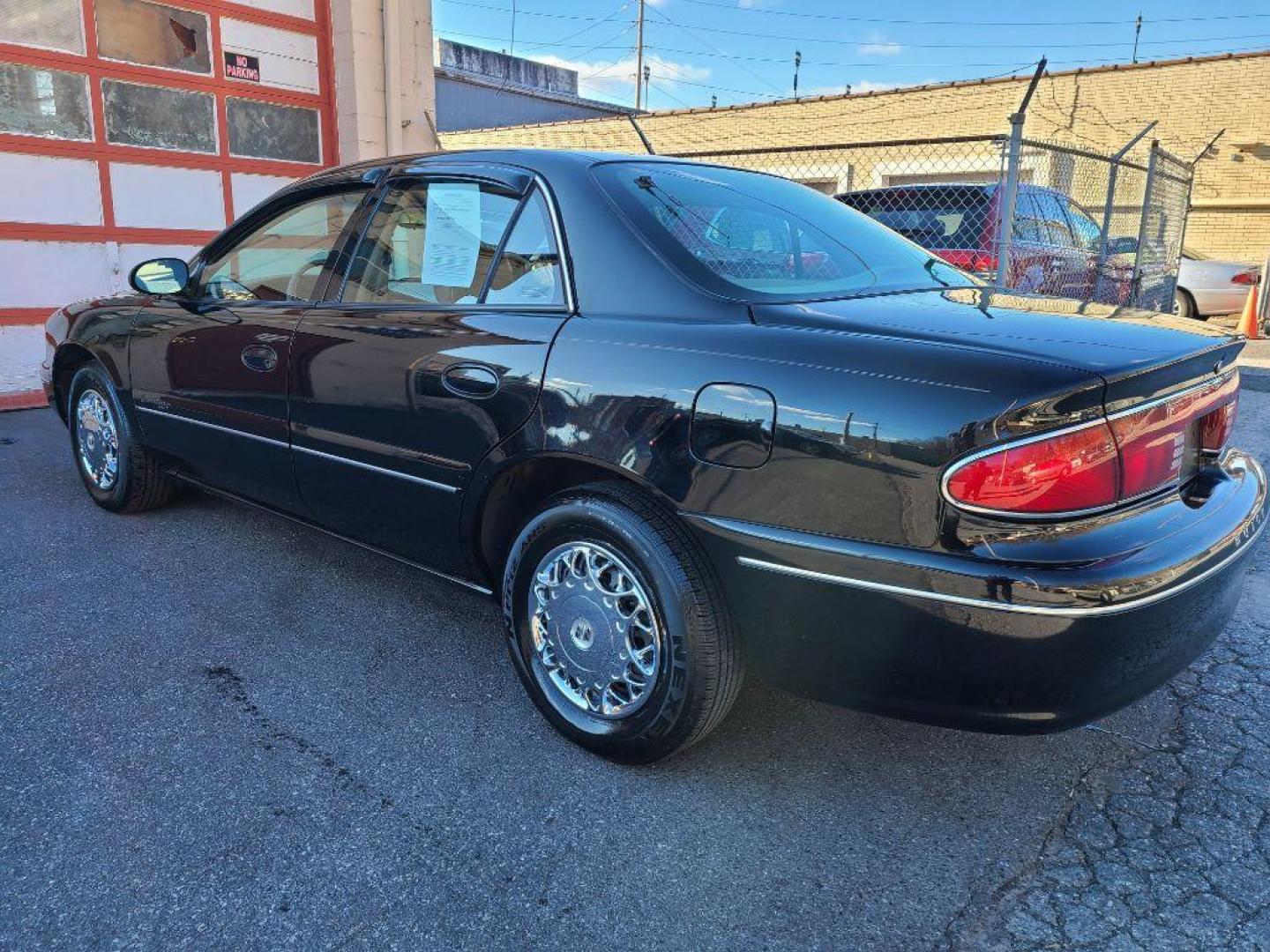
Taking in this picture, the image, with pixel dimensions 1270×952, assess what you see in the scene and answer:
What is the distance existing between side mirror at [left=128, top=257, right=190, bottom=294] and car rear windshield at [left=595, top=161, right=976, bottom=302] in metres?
2.12

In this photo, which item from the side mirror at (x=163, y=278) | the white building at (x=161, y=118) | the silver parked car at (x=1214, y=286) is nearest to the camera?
the side mirror at (x=163, y=278)

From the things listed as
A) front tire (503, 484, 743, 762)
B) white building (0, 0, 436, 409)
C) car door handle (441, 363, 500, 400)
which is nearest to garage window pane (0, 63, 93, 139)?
white building (0, 0, 436, 409)

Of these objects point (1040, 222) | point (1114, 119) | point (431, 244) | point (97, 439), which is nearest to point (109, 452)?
point (97, 439)

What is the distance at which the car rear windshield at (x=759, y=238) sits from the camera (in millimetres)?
2385

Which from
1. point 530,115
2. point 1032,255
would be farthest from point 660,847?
point 530,115

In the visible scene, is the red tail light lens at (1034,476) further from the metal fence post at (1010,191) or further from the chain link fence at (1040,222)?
the metal fence post at (1010,191)

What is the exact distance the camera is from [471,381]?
2537 mm

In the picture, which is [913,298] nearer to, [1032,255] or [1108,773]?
[1108,773]

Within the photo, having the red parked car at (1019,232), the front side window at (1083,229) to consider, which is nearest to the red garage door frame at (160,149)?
the red parked car at (1019,232)

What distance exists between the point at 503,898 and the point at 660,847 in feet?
1.25

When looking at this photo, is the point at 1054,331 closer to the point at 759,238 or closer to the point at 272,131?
the point at 759,238

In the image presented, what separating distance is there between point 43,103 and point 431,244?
5.51 meters

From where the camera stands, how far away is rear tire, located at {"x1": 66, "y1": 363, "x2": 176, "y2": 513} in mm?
4098

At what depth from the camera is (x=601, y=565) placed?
7.72 ft
